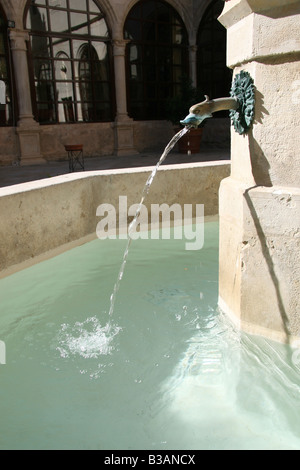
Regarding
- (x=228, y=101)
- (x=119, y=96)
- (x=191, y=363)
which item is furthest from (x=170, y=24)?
(x=191, y=363)

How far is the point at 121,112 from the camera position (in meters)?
11.1

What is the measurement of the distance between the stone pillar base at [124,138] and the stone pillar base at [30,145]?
6.87 feet

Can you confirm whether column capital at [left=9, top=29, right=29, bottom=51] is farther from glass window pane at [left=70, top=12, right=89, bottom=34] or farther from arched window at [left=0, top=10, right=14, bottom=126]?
Answer: glass window pane at [left=70, top=12, right=89, bottom=34]

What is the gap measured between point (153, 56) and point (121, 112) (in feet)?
6.27

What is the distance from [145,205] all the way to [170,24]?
8990 mm

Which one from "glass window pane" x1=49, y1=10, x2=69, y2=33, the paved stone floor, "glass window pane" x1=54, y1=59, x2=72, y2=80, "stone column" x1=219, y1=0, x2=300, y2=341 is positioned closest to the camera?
"stone column" x1=219, y1=0, x2=300, y2=341

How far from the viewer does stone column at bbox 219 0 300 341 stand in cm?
208

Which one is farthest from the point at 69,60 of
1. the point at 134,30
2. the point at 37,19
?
the point at 134,30

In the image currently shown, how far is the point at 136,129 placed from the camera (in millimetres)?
11609

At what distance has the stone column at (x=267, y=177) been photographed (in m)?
2.08

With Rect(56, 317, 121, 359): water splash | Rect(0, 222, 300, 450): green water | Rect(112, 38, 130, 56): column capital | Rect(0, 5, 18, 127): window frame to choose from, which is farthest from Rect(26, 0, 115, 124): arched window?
Rect(56, 317, 121, 359): water splash

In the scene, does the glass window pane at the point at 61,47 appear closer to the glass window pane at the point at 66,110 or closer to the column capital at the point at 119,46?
the glass window pane at the point at 66,110

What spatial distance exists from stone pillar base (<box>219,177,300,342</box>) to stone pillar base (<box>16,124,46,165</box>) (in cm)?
817
